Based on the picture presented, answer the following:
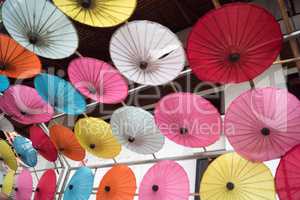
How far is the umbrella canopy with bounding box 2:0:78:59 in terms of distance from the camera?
2221 mm

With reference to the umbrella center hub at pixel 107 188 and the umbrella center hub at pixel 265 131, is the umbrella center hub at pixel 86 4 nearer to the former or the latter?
the umbrella center hub at pixel 265 131

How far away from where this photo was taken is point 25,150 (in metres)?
A: 4.06

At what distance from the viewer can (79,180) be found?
332 centimetres

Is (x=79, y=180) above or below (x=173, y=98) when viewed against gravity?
below

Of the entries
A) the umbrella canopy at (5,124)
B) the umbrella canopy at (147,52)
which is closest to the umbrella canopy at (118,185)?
the umbrella canopy at (147,52)

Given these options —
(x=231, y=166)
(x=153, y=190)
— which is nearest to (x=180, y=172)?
(x=153, y=190)

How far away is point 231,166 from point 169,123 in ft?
1.91

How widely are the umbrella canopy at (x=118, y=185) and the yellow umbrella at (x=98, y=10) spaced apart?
5.23 ft

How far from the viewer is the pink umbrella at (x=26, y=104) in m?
3.13

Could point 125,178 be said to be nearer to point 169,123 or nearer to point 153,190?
point 153,190

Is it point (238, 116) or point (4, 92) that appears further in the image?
point (4, 92)

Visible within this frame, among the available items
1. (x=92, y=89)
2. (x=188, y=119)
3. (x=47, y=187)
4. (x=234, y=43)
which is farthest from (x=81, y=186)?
(x=234, y=43)

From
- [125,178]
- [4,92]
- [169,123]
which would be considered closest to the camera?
[169,123]

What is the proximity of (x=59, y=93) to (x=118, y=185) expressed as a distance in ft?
3.56
